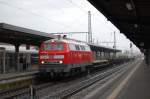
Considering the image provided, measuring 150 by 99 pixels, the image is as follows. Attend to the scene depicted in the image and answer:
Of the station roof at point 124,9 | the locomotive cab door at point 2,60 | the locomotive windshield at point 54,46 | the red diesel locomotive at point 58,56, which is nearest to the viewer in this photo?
the station roof at point 124,9

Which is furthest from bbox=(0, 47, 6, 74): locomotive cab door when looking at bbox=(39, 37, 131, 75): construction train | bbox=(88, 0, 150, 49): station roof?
bbox=(88, 0, 150, 49): station roof

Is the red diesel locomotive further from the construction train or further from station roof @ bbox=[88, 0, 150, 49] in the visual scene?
station roof @ bbox=[88, 0, 150, 49]

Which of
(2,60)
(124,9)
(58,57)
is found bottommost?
(2,60)

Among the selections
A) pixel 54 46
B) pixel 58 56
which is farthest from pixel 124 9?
pixel 54 46

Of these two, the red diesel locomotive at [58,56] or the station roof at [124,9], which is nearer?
the station roof at [124,9]

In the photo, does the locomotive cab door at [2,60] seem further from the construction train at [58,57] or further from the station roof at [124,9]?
the station roof at [124,9]

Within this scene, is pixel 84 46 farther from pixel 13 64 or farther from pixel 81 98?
pixel 81 98

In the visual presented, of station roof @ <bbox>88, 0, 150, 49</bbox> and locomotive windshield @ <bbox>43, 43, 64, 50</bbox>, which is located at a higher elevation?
station roof @ <bbox>88, 0, 150, 49</bbox>

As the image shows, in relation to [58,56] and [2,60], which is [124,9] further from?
[2,60]

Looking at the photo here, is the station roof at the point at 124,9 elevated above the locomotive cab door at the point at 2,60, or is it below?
above

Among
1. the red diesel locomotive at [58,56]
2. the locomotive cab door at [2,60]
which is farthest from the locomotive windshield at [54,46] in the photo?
the locomotive cab door at [2,60]

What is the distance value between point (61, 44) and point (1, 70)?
1127 centimetres

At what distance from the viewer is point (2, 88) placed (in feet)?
62.2

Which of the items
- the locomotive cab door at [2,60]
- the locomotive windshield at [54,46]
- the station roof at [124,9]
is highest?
the station roof at [124,9]
